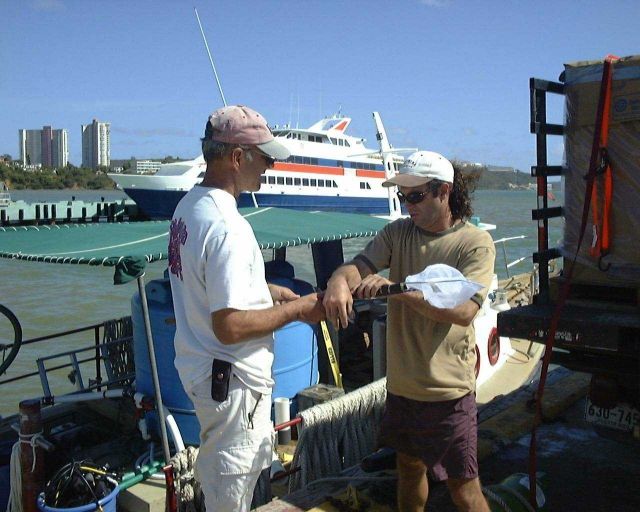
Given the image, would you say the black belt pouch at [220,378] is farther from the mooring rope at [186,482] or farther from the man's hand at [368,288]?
the mooring rope at [186,482]

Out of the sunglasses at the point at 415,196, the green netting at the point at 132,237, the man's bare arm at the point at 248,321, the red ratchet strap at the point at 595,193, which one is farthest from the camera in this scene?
the green netting at the point at 132,237

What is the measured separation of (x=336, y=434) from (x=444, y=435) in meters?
1.97

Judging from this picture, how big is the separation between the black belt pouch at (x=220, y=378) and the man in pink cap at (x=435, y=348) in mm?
654

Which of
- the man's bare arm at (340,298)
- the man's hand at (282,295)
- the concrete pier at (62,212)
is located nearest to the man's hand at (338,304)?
the man's bare arm at (340,298)

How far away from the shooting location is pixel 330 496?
4004mm

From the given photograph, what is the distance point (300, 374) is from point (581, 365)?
2.32 metres

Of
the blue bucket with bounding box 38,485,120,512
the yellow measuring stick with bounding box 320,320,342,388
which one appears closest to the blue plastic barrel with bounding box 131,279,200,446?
the blue bucket with bounding box 38,485,120,512

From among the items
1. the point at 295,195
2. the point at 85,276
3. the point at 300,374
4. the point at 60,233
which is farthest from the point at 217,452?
the point at 295,195

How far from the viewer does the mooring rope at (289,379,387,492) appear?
459 cm

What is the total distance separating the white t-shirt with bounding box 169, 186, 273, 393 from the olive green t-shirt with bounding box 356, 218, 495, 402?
754mm

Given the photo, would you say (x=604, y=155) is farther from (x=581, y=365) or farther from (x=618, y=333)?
(x=581, y=365)

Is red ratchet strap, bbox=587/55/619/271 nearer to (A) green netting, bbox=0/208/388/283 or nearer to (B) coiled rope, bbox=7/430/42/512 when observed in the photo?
(A) green netting, bbox=0/208/388/283

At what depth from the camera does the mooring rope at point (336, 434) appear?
4.59 metres

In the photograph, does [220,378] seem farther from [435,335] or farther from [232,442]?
[435,335]
